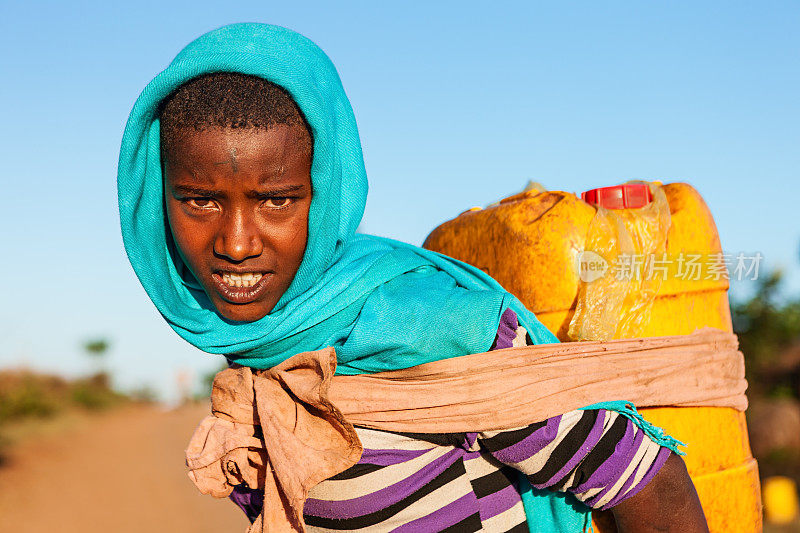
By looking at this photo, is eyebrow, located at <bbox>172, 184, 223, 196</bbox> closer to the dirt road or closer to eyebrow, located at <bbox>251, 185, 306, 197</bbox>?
eyebrow, located at <bbox>251, 185, 306, 197</bbox>

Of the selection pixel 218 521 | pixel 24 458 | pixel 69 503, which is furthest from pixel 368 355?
pixel 24 458

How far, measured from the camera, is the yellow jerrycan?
71.1 inches

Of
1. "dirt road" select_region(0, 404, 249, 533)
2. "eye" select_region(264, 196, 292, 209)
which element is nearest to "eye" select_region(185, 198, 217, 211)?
"eye" select_region(264, 196, 292, 209)

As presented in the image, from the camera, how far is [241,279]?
156cm

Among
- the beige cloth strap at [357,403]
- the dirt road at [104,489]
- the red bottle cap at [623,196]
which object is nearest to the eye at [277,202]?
the beige cloth strap at [357,403]

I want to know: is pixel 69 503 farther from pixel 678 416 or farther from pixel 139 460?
pixel 678 416

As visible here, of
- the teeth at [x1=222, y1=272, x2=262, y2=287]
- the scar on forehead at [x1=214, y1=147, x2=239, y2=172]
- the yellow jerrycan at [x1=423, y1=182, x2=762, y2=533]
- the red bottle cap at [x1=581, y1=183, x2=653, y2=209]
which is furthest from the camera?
the red bottle cap at [x1=581, y1=183, x2=653, y2=209]

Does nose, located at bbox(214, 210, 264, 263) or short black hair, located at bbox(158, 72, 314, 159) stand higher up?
short black hair, located at bbox(158, 72, 314, 159)

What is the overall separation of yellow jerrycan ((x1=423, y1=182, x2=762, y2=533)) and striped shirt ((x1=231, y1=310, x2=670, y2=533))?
9.7 inches

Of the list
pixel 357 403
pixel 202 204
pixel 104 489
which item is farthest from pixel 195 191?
pixel 104 489

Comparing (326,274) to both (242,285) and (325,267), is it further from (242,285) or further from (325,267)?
(242,285)

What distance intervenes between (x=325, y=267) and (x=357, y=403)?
33 centimetres

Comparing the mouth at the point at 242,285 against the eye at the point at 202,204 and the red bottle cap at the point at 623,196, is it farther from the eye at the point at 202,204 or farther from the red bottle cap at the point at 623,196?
the red bottle cap at the point at 623,196

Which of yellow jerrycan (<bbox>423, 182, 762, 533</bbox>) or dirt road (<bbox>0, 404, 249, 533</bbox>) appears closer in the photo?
yellow jerrycan (<bbox>423, 182, 762, 533</bbox>)
